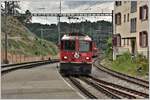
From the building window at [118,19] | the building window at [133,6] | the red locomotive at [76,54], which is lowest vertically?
the red locomotive at [76,54]

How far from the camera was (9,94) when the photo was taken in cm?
1995

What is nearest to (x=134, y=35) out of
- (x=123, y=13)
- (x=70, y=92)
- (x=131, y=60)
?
(x=123, y=13)

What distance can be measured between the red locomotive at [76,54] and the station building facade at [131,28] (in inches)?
543

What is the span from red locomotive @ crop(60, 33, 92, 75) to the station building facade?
1380 cm

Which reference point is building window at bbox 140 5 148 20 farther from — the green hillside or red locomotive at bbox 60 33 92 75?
the green hillside

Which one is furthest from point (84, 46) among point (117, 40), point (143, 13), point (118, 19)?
point (118, 19)

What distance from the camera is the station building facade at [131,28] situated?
50.7 m

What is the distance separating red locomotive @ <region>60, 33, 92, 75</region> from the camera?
103 feet

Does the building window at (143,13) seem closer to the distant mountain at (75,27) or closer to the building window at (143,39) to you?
the building window at (143,39)

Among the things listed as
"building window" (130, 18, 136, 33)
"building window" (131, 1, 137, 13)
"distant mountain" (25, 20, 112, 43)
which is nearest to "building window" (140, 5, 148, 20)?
"building window" (131, 1, 137, 13)

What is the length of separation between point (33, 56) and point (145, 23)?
45.8m

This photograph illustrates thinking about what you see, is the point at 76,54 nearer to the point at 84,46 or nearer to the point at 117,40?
the point at 84,46

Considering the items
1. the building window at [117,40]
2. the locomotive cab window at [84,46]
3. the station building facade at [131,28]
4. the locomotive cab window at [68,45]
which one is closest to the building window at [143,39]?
the station building facade at [131,28]

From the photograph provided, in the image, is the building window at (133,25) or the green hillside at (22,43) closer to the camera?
the building window at (133,25)
